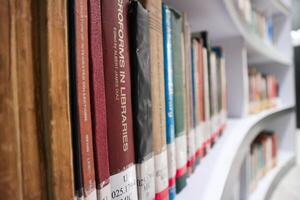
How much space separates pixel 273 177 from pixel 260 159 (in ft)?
0.48

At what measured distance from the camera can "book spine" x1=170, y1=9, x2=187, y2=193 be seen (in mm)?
401

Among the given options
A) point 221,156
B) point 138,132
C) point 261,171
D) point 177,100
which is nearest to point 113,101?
point 138,132

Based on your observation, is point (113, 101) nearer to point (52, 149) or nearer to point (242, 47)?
point (52, 149)

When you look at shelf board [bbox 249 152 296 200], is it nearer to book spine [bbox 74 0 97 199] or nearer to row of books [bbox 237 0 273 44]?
row of books [bbox 237 0 273 44]

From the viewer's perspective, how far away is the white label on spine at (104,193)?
230 mm

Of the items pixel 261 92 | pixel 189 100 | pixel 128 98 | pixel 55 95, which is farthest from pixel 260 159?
pixel 55 95

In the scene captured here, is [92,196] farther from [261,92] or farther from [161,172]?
[261,92]

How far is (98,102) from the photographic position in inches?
9.0

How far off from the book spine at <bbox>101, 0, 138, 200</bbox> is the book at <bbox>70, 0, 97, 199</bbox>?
34 millimetres

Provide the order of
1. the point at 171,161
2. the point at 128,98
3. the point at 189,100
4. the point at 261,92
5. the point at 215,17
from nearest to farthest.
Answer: the point at 128,98
the point at 171,161
the point at 189,100
the point at 215,17
the point at 261,92

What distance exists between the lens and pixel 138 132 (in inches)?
11.2

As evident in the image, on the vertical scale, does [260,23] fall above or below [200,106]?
above

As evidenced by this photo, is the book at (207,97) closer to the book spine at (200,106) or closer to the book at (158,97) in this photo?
the book spine at (200,106)

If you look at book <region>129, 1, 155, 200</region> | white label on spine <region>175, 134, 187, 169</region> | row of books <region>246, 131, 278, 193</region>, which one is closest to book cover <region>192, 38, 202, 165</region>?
white label on spine <region>175, 134, 187, 169</region>
